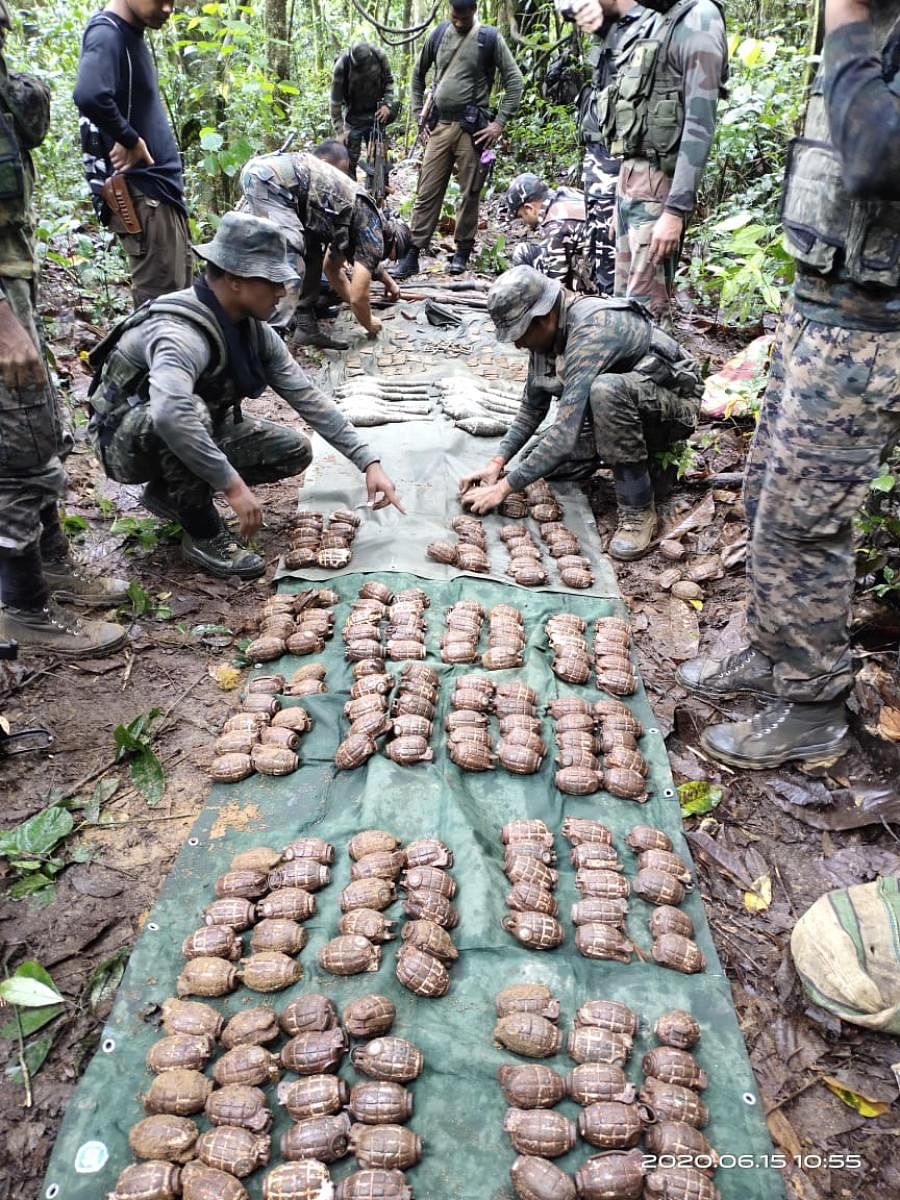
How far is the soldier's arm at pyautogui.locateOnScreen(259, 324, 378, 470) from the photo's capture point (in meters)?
5.48

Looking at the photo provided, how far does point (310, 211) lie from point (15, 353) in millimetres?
5368

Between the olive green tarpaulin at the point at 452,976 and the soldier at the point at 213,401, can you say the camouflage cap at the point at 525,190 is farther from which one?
the olive green tarpaulin at the point at 452,976

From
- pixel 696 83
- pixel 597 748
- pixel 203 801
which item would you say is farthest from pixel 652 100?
pixel 203 801

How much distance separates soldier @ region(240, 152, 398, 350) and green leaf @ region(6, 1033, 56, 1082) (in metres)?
6.16

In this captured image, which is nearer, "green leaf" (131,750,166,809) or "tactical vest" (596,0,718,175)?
"green leaf" (131,750,166,809)

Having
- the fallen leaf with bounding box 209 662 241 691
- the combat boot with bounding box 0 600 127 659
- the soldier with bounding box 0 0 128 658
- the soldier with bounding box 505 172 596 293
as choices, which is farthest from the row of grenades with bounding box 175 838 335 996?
the soldier with bounding box 505 172 596 293

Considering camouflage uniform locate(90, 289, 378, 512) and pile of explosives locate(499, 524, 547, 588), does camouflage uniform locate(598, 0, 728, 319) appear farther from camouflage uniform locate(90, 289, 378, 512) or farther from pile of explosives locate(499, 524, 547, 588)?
camouflage uniform locate(90, 289, 378, 512)

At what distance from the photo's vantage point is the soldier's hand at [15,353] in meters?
3.89

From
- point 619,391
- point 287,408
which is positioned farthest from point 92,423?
point 619,391

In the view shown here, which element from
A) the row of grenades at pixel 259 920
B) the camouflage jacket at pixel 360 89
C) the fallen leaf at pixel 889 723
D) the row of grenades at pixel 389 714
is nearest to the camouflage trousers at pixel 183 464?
the row of grenades at pixel 389 714

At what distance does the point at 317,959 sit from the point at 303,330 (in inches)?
305

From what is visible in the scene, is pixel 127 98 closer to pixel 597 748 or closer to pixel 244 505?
pixel 244 505

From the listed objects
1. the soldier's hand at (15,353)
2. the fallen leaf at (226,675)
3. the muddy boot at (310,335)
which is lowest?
the fallen leaf at (226,675)

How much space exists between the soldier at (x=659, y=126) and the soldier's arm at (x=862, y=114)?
3.69m
